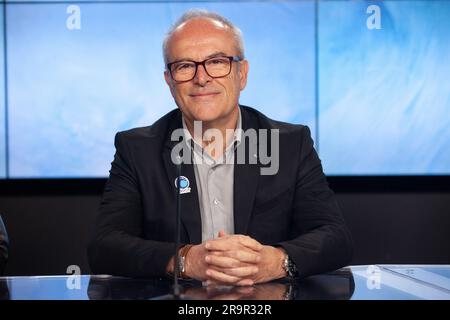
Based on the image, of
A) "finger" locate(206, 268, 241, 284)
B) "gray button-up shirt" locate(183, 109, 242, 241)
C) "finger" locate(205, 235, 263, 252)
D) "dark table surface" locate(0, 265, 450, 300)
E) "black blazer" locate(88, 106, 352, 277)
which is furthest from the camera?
"gray button-up shirt" locate(183, 109, 242, 241)

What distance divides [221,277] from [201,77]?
0.75 m

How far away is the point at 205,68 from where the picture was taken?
7.51ft

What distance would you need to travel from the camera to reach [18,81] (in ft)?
13.6

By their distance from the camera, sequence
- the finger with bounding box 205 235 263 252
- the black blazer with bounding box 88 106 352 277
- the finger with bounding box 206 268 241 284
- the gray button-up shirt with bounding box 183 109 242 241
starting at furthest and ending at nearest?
the gray button-up shirt with bounding box 183 109 242 241
the black blazer with bounding box 88 106 352 277
the finger with bounding box 205 235 263 252
the finger with bounding box 206 268 241 284

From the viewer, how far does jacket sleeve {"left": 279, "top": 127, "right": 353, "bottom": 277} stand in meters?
1.96

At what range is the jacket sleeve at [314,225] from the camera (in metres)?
1.96

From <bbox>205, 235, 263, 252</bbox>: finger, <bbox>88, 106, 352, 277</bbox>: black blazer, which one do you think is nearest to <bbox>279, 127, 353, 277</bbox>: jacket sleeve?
<bbox>88, 106, 352, 277</bbox>: black blazer

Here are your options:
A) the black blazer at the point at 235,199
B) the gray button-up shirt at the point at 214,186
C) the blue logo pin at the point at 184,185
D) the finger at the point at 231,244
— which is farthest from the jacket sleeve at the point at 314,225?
the blue logo pin at the point at 184,185

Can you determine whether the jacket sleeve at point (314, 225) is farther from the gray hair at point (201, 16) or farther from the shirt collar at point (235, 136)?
the gray hair at point (201, 16)

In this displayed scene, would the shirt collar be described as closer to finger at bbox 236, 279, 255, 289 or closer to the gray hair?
the gray hair

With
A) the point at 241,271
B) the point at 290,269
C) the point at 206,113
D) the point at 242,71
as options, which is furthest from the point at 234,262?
the point at 242,71

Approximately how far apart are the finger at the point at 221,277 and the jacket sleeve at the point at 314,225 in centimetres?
21

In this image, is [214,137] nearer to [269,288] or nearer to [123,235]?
[123,235]

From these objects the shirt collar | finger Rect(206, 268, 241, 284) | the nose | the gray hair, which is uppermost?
the gray hair
